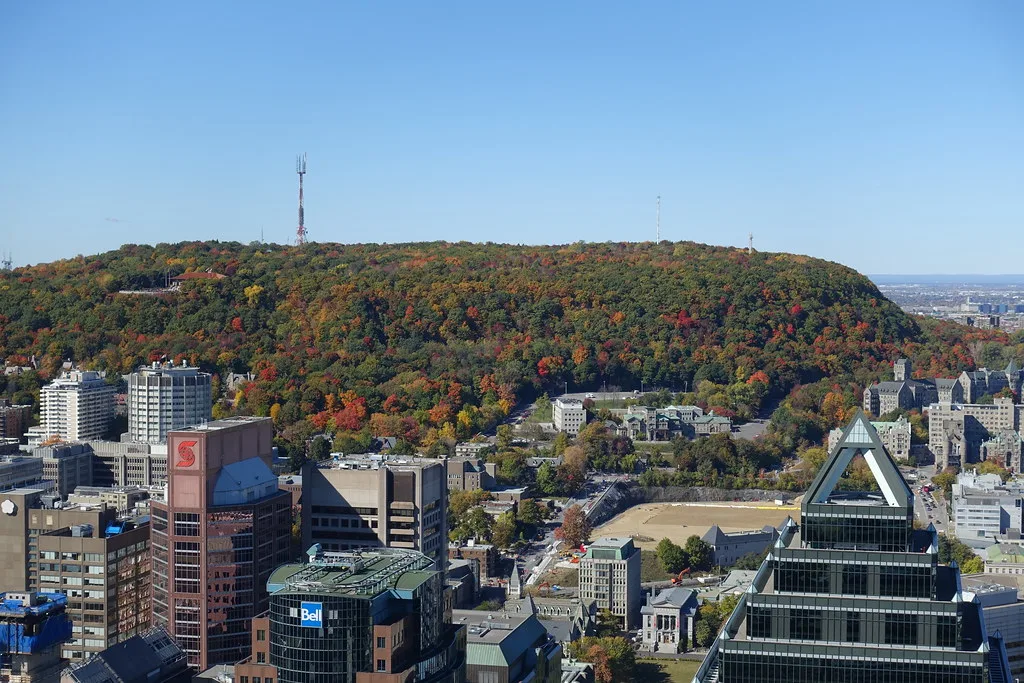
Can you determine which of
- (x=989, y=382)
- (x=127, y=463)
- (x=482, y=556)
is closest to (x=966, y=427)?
(x=989, y=382)

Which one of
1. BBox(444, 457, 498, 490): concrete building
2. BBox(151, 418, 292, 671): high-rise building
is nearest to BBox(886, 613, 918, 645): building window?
BBox(151, 418, 292, 671): high-rise building

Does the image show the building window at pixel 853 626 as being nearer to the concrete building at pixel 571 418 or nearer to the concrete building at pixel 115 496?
the concrete building at pixel 115 496

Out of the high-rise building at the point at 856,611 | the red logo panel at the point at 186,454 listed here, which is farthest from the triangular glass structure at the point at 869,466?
the red logo panel at the point at 186,454

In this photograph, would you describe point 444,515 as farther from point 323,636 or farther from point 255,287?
point 255,287

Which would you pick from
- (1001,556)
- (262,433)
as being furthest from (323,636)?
(1001,556)

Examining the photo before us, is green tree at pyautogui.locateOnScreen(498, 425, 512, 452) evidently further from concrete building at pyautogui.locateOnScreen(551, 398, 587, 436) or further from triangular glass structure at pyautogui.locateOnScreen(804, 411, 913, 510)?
triangular glass structure at pyautogui.locateOnScreen(804, 411, 913, 510)

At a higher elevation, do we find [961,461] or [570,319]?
[570,319]

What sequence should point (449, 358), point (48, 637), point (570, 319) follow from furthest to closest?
point (570, 319) → point (449, 358) → point (48, 637)
